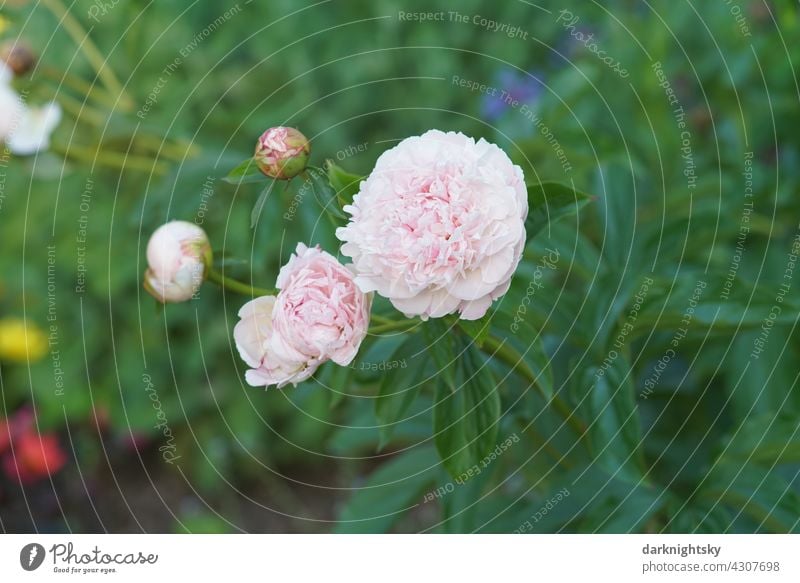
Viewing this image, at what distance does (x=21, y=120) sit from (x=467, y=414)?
0.83 m

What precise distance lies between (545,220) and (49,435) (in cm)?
139

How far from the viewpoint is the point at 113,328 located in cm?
176

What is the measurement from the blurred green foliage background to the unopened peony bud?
76 millimetres

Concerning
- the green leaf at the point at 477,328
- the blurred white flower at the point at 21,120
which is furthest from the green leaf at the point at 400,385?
the blurred white flower at the point at 21,120

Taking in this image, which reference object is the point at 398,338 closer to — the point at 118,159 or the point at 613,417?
the point at 613,417

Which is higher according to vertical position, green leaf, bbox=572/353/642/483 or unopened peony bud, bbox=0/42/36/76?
unopened peony bud, bbox=0/42/36/76

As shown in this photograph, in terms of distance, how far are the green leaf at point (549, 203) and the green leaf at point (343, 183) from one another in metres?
0.15

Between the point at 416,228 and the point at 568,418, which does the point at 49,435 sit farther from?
the point at 416,228

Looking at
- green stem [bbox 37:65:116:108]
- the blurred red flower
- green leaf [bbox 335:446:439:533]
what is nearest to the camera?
green leaf [bbox 335:446:439:533]
